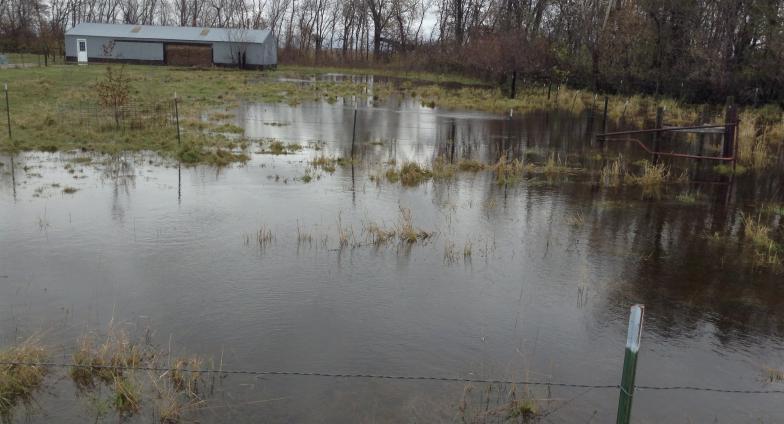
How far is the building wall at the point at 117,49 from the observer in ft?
161

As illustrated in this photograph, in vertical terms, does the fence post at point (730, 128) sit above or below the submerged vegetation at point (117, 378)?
above

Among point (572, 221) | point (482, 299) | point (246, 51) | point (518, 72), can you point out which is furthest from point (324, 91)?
point (482, 299)

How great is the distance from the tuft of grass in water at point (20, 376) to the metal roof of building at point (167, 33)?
47486mm

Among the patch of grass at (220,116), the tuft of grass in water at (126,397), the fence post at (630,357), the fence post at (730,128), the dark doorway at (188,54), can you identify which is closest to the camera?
the fence post at (630,357)

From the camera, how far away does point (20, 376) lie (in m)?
5.57

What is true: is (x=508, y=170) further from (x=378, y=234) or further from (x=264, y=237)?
(x=264, y=237)

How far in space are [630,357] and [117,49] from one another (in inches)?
2044

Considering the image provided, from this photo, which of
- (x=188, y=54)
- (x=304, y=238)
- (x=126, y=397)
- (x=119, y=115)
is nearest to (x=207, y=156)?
(x=119, y=115)

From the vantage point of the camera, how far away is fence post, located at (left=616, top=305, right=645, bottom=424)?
13.1ft

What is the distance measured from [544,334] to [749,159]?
12.9m

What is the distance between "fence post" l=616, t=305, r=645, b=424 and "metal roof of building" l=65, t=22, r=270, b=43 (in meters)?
49.9

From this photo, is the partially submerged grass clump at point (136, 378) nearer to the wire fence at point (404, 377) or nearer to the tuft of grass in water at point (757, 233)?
the wire fence at point (404, 377)

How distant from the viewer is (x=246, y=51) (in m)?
51.2

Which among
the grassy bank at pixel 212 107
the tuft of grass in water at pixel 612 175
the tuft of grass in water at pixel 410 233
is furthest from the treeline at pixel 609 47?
the tuft of grass in water at pixel 410 233
